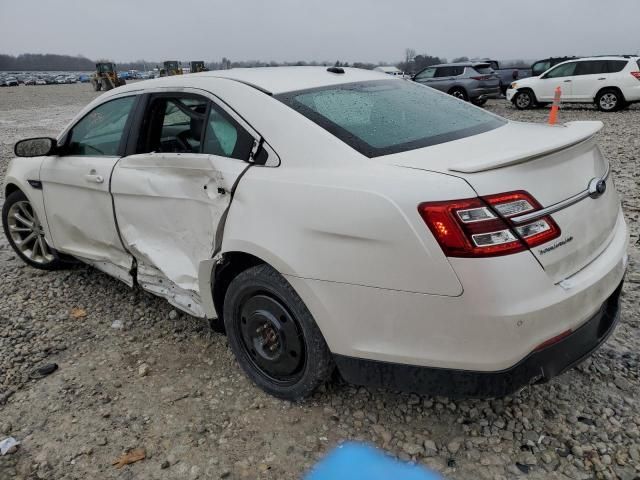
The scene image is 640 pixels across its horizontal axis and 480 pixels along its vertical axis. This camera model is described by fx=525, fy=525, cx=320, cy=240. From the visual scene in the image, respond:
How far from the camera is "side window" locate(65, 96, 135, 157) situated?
330 centimetres

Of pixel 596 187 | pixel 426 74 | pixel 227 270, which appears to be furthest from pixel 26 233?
pixel 426 74

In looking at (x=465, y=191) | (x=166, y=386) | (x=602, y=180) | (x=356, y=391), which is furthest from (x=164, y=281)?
(x=602, y=180)

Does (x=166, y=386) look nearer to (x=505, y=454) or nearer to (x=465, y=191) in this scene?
(x=505, y=454)

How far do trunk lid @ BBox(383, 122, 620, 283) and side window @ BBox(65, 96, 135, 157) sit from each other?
1.97 metres

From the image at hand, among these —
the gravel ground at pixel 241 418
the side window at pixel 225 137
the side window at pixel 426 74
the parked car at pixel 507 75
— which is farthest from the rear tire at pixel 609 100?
the side window at pixel 225 137

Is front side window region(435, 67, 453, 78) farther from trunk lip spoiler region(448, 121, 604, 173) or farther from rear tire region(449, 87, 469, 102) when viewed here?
trunk lip spoiler region(448, 121, 604, 173)

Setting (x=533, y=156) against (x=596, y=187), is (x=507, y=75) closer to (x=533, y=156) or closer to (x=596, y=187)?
(x=596, y=187)

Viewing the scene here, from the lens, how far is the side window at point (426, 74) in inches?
721

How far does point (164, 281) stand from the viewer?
3.16 m

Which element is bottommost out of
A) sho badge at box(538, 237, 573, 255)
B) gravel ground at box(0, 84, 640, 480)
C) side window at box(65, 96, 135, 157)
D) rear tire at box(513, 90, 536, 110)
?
gravel ground at box(0, 84, 640, 480)

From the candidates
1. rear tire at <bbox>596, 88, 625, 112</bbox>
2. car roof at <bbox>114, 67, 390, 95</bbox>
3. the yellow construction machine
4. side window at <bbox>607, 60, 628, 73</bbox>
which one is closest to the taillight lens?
car roof at <bbox>114, 67, 390, 95</bbox>

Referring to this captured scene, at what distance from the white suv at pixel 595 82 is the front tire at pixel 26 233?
47.8 feet

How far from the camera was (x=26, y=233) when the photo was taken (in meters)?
4.49

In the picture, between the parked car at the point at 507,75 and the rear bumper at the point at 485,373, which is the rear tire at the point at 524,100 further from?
the rear bumper at the point at 485,373
